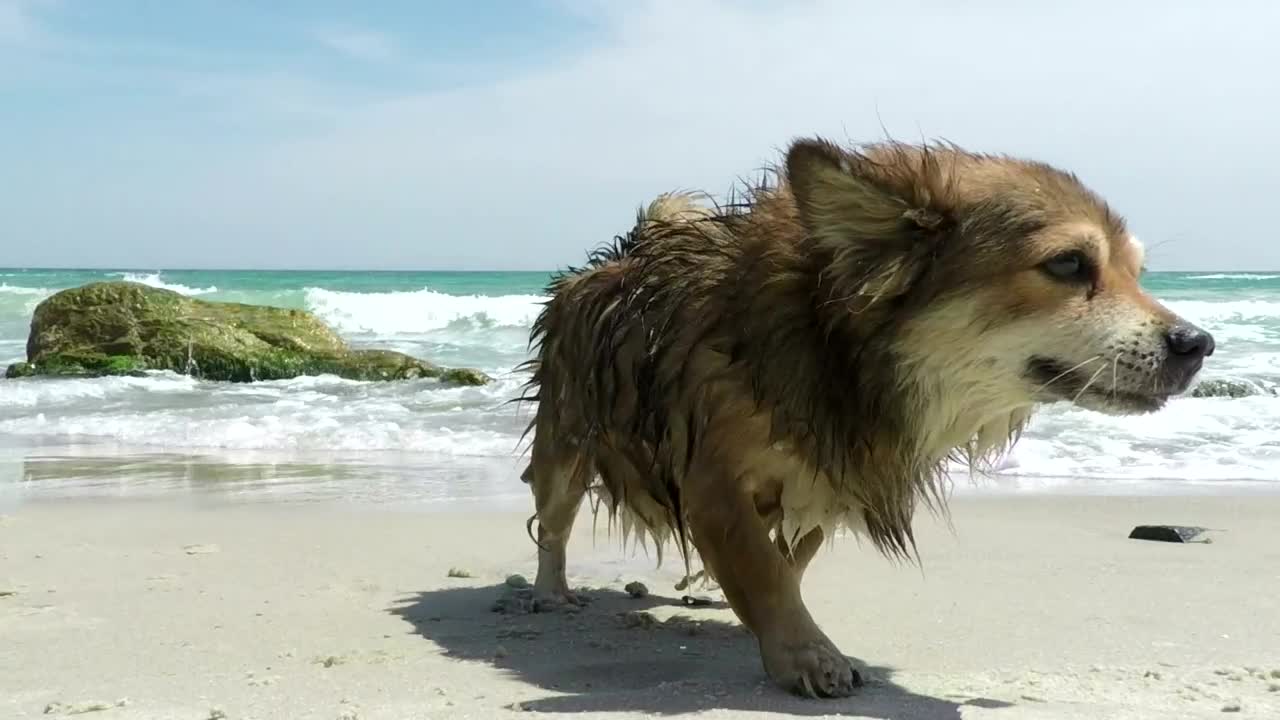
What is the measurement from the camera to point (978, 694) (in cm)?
378

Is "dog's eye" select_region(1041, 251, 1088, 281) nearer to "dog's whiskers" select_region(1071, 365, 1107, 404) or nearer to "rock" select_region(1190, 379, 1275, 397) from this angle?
A: "dog's whiskers" select_region(1071, 365, 1107, 404)

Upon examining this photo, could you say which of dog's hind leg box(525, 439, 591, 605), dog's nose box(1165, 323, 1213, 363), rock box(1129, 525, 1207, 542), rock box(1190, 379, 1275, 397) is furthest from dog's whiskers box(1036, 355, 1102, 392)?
rock box(1190, 379, 1275, 397)

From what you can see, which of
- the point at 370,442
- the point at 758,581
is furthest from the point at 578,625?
the point at 370,442

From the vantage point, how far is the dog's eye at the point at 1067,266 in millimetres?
3529

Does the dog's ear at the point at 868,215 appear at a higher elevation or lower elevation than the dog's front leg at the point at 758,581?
higher

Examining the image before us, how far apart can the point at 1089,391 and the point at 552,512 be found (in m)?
2.40

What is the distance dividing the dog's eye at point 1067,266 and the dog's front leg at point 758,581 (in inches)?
42.4

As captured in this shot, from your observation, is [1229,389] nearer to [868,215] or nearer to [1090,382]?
[1090,382]

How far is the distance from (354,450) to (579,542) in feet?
15.5

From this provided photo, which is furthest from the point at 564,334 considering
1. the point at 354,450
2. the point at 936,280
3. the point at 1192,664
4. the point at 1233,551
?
Result: the point at 354,450

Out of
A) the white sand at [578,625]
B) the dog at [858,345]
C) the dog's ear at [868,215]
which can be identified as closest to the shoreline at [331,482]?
the white sand at [578,625]

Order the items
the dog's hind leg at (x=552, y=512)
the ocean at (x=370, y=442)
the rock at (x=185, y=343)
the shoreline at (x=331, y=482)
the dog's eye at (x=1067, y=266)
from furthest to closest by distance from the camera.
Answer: the rock at (x=185, y=343)
the ocean at (x=370, y=442)
the shoreline at (x=331, y=482)
the dog's hind leg at (x=552, y=512)
the dog's eye at (x=1067, y=266)

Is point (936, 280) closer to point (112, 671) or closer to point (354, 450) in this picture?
point (112, 671)

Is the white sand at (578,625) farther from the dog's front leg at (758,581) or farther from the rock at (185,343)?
the rock at (185,343)
